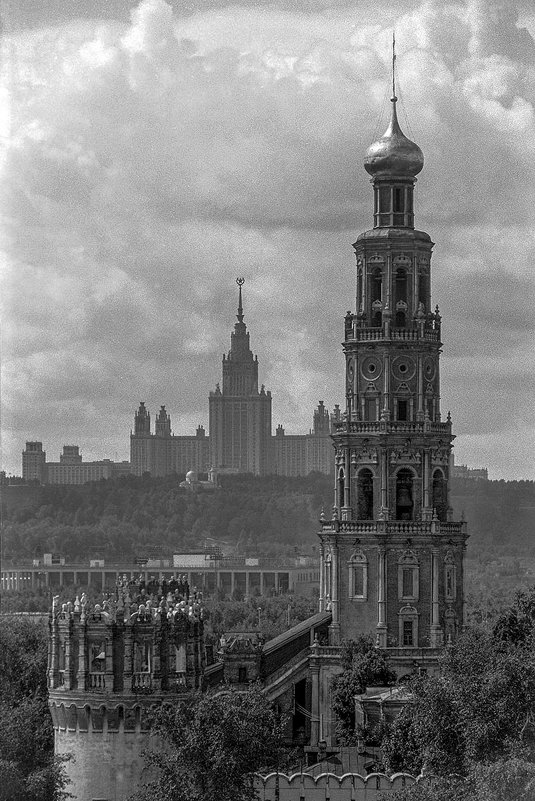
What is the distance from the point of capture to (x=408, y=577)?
14900cm

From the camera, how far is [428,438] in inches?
5910

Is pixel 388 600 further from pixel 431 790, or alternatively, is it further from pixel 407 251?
pixel 431 790

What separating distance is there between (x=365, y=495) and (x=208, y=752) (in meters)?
58.7

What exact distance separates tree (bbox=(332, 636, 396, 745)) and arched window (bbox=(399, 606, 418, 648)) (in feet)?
11.1

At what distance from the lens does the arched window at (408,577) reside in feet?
488

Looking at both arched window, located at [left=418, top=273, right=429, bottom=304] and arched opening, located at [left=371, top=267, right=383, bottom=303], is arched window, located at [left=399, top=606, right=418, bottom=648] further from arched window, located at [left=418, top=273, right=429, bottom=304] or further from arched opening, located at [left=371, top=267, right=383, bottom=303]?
arched opening, located at [left=371, top=267, right=383, bottom=303]

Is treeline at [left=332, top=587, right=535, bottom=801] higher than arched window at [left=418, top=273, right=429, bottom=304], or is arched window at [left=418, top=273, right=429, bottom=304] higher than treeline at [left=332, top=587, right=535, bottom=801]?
arched window at [left=418, top=273, right=429, bottom=304]

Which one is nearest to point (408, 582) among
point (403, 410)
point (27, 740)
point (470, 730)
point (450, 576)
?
point (450, 576)

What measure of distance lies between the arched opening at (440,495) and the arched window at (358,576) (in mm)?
5235

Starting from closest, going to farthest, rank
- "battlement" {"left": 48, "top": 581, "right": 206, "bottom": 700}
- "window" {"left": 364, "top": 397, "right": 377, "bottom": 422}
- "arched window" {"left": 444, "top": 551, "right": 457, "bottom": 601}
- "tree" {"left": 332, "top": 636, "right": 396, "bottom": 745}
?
"battlement" {"left": 48, "top": 581, "right": 206, "bottom": 700} < "tree" {"left": 332, "top": 636, "right": 396, "bottom": 745} < "arched window" {"left": 444, "top": 551, "right": 457, "bottom": 601} < "window" {"left": 364, "top": 397, "right": 377, "bottom": 422}

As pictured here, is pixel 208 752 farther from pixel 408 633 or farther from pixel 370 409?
pixel 370 409

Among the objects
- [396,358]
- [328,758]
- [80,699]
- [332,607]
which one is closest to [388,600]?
[332,607]

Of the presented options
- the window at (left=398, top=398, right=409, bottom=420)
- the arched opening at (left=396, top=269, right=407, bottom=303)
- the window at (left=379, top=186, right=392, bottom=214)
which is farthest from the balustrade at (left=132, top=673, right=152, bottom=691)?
the window at (left=379, top=186, right=392, bottom=214)

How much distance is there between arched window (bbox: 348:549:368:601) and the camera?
488 ft
